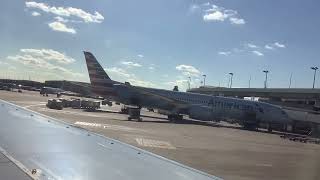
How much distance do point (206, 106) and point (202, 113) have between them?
1494 millimetres

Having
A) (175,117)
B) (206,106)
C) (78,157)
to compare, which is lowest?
(175,117)

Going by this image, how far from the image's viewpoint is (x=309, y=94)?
11531 centimetres

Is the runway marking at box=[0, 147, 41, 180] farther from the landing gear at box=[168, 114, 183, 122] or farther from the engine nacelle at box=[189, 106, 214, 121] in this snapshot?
the landing gear at box=[168, 114, 183, 122]

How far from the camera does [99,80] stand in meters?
72.7

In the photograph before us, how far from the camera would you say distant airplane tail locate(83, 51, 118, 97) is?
71625 millimetres

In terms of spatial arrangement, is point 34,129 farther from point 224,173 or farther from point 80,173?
point 224,173

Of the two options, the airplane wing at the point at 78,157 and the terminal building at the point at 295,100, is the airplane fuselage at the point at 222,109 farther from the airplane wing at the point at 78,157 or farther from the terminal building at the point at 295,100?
the airplane wing at the point at 78,157

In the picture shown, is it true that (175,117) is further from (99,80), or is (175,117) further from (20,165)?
(20,165)

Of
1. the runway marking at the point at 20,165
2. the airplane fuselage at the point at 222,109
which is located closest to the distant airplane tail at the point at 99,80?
the airplane fuselage at the point at 222,109

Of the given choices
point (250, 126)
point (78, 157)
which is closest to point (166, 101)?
point (250, 126)

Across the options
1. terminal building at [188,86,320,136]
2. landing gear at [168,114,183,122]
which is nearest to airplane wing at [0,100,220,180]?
landing gear at [168,114,183,122]

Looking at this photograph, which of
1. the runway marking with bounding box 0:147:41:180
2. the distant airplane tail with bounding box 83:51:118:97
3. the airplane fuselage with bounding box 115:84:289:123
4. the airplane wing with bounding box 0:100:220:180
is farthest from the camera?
the distant airplane tail with bounding box 83:51:118:97

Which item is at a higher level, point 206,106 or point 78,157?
point 206,106

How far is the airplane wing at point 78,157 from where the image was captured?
255 inches
